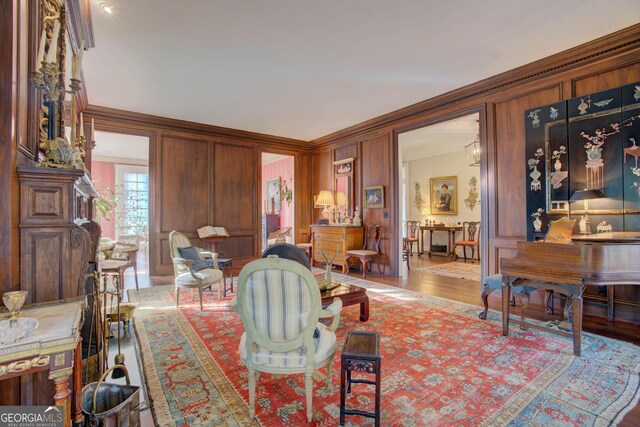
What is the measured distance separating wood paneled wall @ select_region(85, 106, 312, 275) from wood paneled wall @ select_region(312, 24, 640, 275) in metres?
2.95

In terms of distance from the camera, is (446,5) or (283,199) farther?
(283,199)

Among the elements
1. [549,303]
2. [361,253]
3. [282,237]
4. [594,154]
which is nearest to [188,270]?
[361,253]

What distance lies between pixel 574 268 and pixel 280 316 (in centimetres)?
263

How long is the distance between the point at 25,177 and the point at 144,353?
187 cm

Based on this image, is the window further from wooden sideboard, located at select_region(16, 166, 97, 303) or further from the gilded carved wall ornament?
the gilded carved wall ornament

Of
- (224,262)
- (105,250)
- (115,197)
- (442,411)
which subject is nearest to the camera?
(442,411)

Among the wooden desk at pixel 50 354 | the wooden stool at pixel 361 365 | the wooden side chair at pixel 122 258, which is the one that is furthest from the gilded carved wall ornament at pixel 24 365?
the wooden side chair at pixel 122 258

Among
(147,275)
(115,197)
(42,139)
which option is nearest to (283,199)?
(147,275)

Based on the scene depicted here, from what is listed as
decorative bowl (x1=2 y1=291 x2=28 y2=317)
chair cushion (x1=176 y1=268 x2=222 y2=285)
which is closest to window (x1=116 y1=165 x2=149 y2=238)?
chair cushion (x1=176 y1=268 x2=222 y2=285)

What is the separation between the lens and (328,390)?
219 cm

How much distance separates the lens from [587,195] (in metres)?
3.45

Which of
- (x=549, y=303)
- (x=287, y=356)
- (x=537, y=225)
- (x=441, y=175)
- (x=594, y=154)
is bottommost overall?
(x=549, y=303)

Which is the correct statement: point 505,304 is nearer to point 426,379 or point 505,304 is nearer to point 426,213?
point 426,379

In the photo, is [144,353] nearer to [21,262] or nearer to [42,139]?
[21,262]
